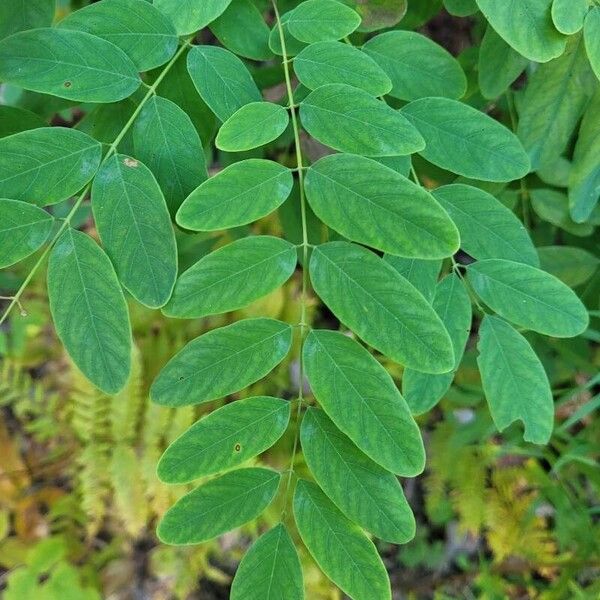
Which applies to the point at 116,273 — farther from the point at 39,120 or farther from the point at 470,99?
the point at 470,99

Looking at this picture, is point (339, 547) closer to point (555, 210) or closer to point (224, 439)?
point (224, 439)

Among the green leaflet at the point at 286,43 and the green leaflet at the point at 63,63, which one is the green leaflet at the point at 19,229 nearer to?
the green leaflet at the point at 63,63

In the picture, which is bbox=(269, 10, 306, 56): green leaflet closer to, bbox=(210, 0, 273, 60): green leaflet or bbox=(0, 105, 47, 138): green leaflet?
bbox=(210, 0, 273, 60): green leaflet

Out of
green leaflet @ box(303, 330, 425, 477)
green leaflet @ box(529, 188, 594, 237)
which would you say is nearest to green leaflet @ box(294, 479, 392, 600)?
green leaflet @ box(303, 330, 425, 477)

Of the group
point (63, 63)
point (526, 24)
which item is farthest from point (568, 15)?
point (63, 63)

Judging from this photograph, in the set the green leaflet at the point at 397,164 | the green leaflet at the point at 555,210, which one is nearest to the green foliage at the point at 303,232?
the green leaflet at the point at 397,164
